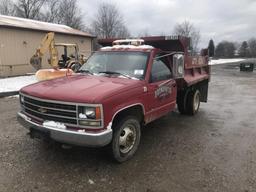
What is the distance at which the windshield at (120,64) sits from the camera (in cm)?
498

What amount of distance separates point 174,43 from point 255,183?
3659mm

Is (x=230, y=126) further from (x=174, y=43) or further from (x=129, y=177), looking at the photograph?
(x=129, y=177)

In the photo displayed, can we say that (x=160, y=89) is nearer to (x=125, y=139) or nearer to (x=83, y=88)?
(x=125, y=139)

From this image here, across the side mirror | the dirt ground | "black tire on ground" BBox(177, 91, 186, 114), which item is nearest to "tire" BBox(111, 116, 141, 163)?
the dirt ground

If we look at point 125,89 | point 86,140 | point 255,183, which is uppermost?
point 125,89

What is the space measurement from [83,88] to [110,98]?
509 millimetres

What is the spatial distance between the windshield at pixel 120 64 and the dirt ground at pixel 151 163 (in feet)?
4.89

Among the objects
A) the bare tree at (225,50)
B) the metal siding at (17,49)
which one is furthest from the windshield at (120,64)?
the bare tree at (225,50)

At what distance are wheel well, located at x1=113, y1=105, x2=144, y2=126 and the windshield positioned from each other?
0.60m

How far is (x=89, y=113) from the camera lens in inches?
147

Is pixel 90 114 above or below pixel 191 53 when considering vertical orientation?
below

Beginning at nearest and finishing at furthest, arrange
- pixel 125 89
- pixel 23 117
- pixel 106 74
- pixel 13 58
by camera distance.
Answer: pixel 125 89, pixel 23 117, pixel 106 74, pixel 13 58

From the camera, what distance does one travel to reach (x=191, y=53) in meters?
7.27

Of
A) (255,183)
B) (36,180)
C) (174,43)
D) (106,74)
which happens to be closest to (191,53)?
(174,43)
